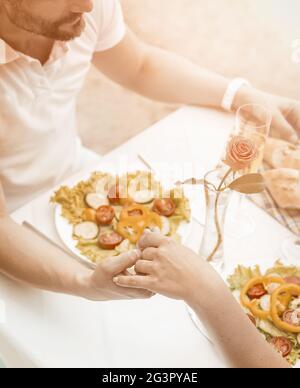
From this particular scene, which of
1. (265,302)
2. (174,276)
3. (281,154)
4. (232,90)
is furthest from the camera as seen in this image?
(232,90)

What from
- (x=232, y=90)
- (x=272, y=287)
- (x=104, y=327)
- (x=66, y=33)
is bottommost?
(x=104, y=327)

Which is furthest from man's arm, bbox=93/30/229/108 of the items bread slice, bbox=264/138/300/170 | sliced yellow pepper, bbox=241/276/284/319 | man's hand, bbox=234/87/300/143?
sliced yellow pepper, bbox=241/276/284/319

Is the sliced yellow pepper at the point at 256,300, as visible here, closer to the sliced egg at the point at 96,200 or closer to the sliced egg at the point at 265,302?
the sliced egg at the point at 265,302

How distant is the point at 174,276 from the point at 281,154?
1.69ft

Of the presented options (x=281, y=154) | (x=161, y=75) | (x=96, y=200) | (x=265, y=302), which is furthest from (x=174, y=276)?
(x=161, y=75)

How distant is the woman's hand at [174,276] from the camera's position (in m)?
0.91

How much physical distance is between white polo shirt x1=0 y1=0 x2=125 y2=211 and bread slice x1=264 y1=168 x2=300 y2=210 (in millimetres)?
539

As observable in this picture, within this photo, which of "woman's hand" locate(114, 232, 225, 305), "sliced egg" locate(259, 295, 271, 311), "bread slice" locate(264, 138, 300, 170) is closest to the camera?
"woman's hand" locate(114, 232, 225, 305)

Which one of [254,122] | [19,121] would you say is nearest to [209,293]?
[254,122]

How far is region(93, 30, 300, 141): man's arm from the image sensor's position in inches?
56.7

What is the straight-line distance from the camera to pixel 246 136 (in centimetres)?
110

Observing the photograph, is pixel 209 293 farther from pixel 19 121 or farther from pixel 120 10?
pixel 120 10

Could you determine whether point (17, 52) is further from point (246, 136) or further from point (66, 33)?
point (246, 136)

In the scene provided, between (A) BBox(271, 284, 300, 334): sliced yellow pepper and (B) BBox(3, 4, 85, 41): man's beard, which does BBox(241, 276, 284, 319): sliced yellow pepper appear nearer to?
(A) BBox(271, 284, 300, 334): sliced yellow pepper
